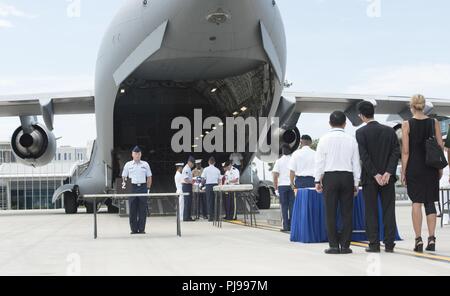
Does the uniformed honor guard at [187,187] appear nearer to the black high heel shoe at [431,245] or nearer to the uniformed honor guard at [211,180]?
the uniformed honor guard at [211,180]

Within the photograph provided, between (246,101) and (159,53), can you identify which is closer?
(159,53)

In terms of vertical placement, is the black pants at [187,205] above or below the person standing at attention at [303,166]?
below

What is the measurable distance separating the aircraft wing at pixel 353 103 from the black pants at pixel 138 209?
8.64m

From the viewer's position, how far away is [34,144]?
19.2m

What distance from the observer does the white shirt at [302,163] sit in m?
9.77

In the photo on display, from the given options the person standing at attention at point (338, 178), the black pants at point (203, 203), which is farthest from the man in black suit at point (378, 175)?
the black pants at point (203, 203)

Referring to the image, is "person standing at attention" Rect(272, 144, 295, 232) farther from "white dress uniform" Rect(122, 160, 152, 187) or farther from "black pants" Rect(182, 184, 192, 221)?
"black pants" Rect(182, 184, 192, 221)

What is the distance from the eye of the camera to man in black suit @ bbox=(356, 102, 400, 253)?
22.6 ft

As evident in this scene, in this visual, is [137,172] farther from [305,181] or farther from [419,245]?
[419,245]

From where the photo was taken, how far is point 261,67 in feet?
47.7
